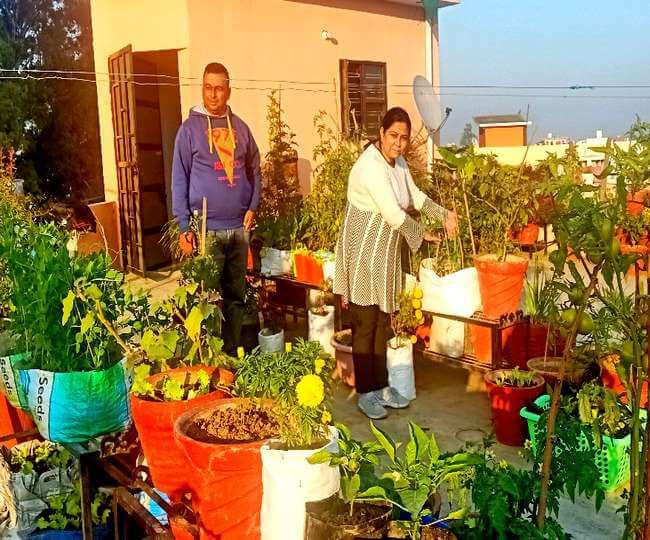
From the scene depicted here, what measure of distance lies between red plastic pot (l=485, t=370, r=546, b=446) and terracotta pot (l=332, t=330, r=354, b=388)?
1170 millimetres

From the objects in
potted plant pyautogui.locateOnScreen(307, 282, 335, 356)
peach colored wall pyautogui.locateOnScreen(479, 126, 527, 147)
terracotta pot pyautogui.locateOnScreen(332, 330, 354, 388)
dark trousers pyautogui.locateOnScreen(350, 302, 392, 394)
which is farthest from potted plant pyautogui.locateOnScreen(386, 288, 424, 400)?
peach colored wall pyautogui.locateOnScreen(479, 126, 527, 147)

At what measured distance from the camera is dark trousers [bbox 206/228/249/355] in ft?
15.7

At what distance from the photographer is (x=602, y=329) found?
75.6 inches

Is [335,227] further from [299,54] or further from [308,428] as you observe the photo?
[308,428]

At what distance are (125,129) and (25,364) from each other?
5.66 m

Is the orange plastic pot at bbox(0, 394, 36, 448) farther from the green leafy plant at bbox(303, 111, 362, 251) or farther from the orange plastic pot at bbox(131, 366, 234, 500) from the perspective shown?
the green leafy plant at bbox(303, 111, 362, 251)

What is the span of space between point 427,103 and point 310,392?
681 cm

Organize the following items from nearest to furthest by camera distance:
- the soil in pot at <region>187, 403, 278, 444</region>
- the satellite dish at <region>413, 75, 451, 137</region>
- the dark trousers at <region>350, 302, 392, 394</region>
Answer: the soil in pot at <region>187, 403, 278, 444</region>
the dark trousers at <region>350, 302, 392, 394</region>
the satellite dish at <region>413, 75, 451, 137</region>

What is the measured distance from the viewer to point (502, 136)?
17719 mm

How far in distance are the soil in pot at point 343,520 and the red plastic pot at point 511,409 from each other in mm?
2088

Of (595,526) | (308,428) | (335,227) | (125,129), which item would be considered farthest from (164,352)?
(125,129)

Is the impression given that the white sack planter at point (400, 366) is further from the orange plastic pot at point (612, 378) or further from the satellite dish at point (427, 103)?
the satellite dish at point (427, 103)

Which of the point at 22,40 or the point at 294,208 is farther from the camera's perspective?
the point at 22,40

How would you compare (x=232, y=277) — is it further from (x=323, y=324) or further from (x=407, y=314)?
(x=407, y=314)
